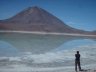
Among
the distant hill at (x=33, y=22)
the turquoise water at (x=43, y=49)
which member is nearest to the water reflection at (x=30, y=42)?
the turquoise water at (x=43, y=49)

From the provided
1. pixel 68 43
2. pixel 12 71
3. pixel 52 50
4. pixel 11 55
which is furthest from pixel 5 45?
pixel 68 43

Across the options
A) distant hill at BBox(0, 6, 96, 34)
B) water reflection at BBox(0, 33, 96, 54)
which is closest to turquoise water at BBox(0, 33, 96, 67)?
water reflection at BBox(0, 33, 96, 54)

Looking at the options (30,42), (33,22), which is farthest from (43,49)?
(33,22)

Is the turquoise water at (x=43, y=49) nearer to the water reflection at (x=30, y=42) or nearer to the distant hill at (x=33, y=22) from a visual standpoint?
the water reflection at (x=30, y=42)

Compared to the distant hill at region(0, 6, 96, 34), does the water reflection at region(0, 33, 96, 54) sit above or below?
below

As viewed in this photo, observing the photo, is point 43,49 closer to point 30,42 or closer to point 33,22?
point 30,42

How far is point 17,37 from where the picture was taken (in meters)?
9.01

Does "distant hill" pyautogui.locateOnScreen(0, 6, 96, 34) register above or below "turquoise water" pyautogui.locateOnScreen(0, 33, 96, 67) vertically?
above

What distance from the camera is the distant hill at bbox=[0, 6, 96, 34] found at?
8.92 m

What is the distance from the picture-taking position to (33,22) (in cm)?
898

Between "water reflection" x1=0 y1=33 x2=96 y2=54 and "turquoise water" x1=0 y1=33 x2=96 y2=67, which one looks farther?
"water reflection" x1=0 y1=33 x2=96 y2=54

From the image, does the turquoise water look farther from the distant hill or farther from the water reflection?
the distant hill

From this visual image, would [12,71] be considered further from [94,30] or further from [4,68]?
[94,30]

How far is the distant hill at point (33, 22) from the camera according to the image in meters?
8.92
